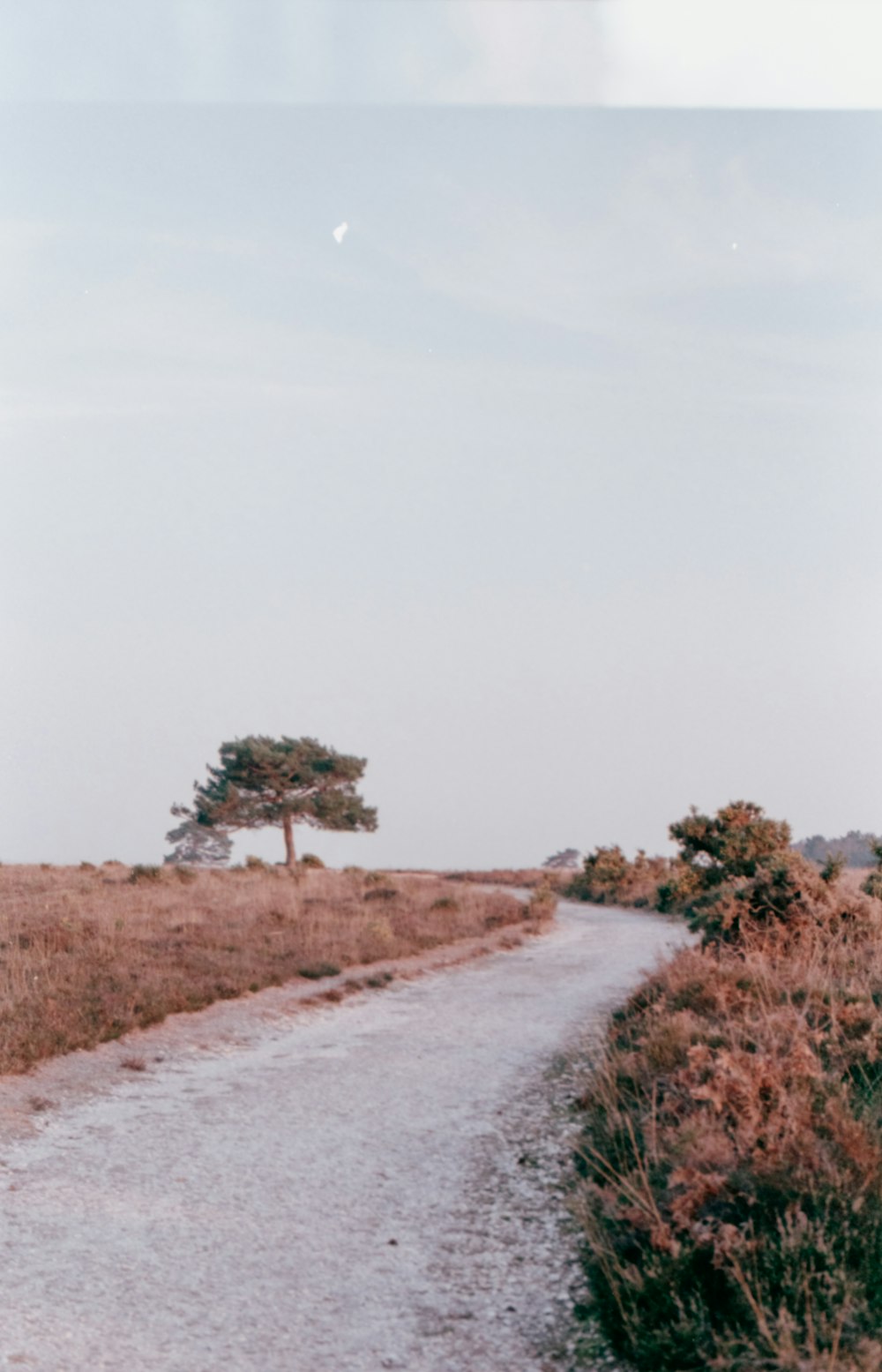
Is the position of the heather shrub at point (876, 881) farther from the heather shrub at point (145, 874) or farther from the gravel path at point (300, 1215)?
the heather shrub at point (145, 874)

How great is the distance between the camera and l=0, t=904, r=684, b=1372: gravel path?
5.65m

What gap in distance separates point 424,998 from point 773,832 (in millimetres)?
10012

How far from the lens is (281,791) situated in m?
52.0

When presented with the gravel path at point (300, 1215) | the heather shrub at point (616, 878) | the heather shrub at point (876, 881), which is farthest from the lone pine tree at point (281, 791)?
the gravel path at point (300, 1215)

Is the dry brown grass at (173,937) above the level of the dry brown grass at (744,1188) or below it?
above

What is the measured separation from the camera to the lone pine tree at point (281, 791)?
2016 inches

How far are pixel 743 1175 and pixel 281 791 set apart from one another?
1836 inches

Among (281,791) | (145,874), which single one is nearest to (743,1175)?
(145,874)

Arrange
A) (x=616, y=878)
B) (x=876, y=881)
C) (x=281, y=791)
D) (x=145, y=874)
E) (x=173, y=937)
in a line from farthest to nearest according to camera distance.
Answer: (x=281, y=791), (x=616, y=878), (x=145, y=874), (x=876, y=881), (x=173, y=937)

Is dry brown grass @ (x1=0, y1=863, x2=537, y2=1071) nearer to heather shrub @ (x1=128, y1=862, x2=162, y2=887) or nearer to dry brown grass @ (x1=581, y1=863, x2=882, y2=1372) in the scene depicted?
heather shrub @ (x1=128, y1=862, x2=162, y2=887)

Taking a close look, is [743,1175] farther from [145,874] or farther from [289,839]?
[289,839]

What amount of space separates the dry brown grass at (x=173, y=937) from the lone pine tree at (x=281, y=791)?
14.4 m

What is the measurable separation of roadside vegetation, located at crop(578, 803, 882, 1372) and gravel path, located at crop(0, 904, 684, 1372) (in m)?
0.57

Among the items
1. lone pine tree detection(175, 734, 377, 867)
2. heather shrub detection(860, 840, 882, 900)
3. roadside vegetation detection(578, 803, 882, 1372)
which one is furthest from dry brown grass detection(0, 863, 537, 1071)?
lone pine tree detection(175, 734, 377, 867)
